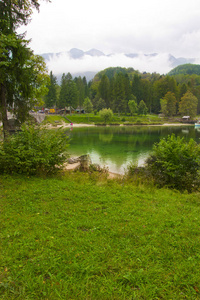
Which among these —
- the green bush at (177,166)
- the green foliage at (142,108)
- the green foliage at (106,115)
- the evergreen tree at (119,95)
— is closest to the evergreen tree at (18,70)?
the green bush at (177,166)

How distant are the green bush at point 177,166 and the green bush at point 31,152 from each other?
4.51m

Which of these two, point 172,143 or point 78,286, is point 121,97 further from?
point 78,286

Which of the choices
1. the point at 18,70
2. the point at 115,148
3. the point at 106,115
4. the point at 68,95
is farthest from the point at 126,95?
the point at 18,70

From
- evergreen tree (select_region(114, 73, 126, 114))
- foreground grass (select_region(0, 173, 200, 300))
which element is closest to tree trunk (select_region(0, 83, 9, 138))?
foreground grass (select_region(0, 173, 200, 300))

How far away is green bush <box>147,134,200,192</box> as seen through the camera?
830 cm

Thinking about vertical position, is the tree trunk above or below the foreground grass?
above

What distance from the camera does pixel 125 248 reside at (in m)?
3.43

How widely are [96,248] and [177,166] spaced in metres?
6.06

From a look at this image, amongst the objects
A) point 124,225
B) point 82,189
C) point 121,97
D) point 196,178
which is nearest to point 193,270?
point 124,225

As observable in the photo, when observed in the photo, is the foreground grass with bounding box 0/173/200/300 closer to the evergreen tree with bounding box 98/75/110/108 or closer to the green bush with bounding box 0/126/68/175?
the green bush with bounding box 0/126/68/175

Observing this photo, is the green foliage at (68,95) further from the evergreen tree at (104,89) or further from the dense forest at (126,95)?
the evergreen tree at (104,89)

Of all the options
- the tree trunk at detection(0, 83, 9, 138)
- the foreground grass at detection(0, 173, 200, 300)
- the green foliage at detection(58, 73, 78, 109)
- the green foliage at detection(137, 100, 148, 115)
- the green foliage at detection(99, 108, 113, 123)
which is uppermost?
the green foliage at detection(58, 73, 78, 109)

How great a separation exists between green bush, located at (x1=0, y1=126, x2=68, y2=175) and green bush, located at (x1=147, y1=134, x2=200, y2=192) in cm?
451

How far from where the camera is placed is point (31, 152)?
7297 millimetres
